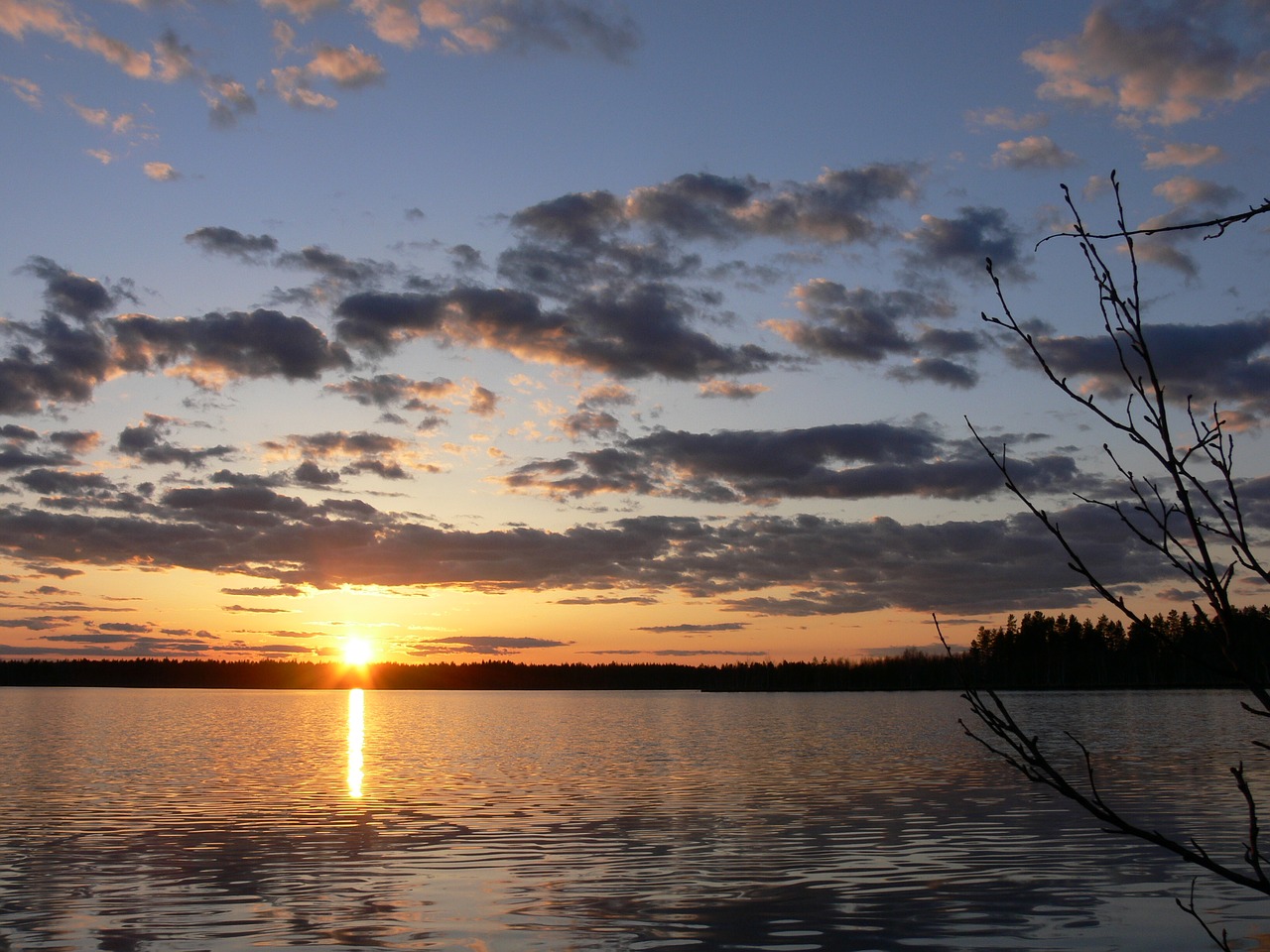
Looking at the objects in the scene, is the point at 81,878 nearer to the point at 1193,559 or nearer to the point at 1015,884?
the point at 1015,884

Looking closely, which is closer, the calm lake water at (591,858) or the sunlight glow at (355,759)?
the calm lake water at (591,858)

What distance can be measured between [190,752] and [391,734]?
18605 millimetres

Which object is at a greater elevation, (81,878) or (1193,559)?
(1193,559)

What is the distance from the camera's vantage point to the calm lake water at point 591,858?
13641 millimetres

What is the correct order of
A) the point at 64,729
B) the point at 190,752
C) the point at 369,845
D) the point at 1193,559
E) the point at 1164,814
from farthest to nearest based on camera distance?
1. the point at 64,729
2. the point at 190,752
3. the point at 1164,814
4. the point at 369,845
5. the point at 1193,559

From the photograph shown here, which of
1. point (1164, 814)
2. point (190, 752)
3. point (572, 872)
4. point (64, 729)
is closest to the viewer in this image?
point (572, 872)

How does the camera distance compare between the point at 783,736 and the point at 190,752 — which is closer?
the point at 190,752

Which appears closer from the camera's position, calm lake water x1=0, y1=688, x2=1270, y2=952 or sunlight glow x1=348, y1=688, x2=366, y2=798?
calm lake water x1=0, y1=688, x2=1270, y2=952

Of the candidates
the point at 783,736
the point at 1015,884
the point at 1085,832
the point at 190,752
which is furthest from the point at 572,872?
the point at 783,736

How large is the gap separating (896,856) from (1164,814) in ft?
28.7

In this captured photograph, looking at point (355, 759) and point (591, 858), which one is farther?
point (355, 759)

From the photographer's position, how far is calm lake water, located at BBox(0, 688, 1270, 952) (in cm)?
1364

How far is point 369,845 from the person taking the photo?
814 inches

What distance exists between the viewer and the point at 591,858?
62.6ft
